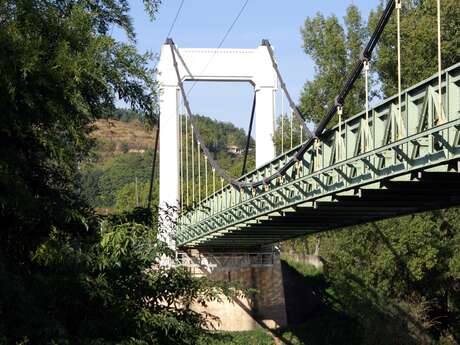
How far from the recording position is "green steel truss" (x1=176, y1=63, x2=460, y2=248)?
1229cm

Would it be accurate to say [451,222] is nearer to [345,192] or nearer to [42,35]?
[345,192]

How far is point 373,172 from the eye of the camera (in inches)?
577

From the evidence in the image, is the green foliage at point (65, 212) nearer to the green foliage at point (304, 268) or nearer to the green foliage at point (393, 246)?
the green foliage at point (393, 246)

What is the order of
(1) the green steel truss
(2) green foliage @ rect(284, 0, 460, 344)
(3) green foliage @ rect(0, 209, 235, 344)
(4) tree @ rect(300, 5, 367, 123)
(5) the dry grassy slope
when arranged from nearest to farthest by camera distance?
(3) green foliage @ rect(0, 209, 235, 344)
(1) the green steel truss
(2) green foliage @ rect(284, 0, 460, 344)
(4) tree @ rect(300, 5, 367, 123)
(5) the dry grassy slope

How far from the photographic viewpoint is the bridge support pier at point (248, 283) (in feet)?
121

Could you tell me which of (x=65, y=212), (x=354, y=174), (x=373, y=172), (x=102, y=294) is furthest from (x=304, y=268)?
(x=102, y=294)

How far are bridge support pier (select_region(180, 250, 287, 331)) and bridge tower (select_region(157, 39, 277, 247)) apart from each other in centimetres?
264

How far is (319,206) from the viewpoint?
1866 cm

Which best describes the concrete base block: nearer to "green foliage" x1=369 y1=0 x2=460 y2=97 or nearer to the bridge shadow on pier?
the bridge shadow on pier

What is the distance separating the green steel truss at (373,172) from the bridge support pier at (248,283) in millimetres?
11321

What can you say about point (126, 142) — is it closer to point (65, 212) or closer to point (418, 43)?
point (418, 43)

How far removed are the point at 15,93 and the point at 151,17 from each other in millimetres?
2171

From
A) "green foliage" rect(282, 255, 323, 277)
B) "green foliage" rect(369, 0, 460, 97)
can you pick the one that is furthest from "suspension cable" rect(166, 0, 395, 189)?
"green foliage" rect(282, 255, 323, 277)

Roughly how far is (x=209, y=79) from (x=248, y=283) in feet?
24.8
